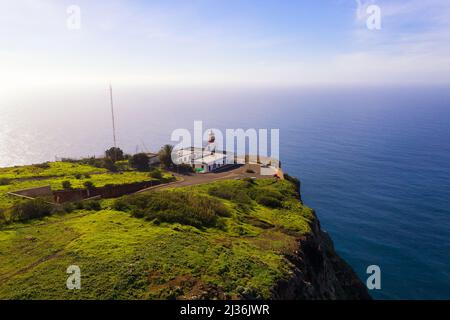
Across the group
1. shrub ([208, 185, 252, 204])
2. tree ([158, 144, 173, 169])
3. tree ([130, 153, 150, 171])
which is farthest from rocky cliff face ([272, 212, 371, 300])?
tree ([130, 153, 150, 171])

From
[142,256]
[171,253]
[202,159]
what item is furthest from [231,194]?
[202,159]

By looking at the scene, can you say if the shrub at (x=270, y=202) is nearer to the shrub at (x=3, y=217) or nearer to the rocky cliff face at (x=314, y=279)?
the rocky cliff face at (x=314, y=279)

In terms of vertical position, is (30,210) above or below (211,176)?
above

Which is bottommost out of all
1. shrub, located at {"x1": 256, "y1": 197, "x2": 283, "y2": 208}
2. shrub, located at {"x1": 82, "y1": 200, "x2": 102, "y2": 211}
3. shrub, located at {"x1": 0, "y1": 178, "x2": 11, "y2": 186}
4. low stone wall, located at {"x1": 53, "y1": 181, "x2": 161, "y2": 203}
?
shrub, located at {"x1": 256, "y1": 197, "x2": 283, "y2": 208}

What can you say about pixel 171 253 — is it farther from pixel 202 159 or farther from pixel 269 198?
pixel 202 159

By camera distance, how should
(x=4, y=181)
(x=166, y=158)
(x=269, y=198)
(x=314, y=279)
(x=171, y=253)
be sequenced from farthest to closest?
1. (x=166, y=158)
2. (x=4, y=181)
3. (x=269, y=198)
4. (x=314, y=279)
5. (x=171, y=253)

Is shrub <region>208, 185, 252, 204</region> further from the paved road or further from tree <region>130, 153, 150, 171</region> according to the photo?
tree <region>130, 153, 150, 171</region>
